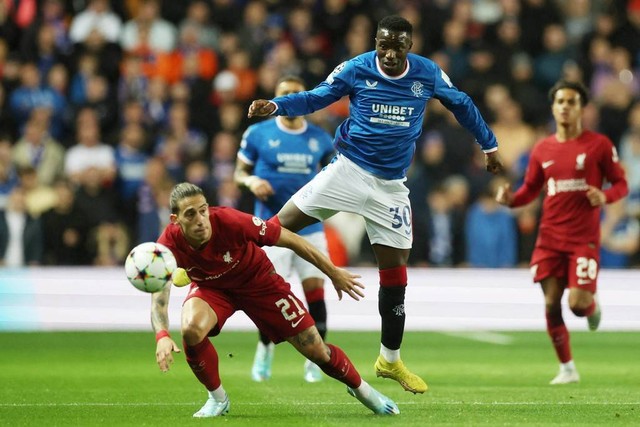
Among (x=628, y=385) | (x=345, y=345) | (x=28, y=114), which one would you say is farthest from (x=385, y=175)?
(x=28, y=114)

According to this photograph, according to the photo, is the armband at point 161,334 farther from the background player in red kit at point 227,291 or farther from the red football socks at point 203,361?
the red football socks at point 203,361

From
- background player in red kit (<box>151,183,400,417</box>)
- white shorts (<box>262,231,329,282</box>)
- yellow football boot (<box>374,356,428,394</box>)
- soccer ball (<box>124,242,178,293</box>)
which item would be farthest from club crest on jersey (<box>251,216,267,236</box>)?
white shorts (<box>262,231,329,282</box>)

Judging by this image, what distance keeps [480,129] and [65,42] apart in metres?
11.2

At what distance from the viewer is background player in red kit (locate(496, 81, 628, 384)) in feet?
A: 37.8

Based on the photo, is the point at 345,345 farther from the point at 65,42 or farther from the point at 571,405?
the point at 65,42

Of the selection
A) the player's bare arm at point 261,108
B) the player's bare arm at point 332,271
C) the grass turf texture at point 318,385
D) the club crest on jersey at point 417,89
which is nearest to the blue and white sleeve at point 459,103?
the club crest on jersey at point 417,89

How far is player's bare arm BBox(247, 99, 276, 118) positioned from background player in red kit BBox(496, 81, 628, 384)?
3089 millimetres

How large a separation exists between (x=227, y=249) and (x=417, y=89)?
6.35 feet

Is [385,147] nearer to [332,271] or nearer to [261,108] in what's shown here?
[261,108]

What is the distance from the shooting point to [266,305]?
8.88 metres

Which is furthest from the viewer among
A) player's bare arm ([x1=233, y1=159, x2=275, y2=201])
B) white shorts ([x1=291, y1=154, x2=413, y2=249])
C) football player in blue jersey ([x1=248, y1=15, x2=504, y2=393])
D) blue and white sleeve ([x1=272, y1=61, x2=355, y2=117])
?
player's bare arm ([x1=233, y1=159, x2=275, y2=201])

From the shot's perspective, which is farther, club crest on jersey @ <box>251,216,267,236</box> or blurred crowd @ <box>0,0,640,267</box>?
blurred crowd @ <box>0,0,640,267</box>

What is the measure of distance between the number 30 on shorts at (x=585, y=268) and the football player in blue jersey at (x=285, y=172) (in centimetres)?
226

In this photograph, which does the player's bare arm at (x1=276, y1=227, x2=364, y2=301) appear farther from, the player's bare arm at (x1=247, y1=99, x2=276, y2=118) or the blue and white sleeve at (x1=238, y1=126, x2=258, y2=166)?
the blue and white sleeve at (x1=238, y1=126, x2=258, y2=166)
